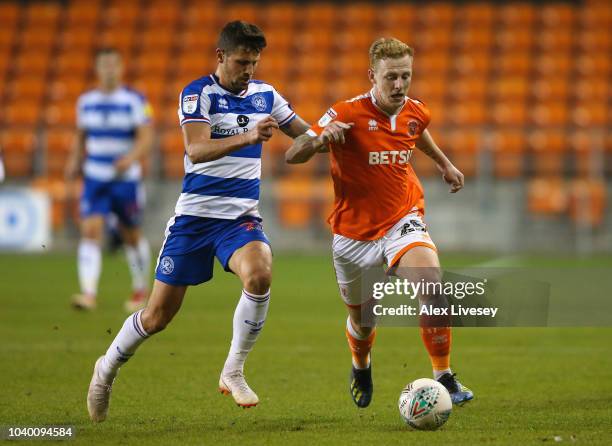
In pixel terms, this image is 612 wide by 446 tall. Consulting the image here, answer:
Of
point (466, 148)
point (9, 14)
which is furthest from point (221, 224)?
point (9, 14)

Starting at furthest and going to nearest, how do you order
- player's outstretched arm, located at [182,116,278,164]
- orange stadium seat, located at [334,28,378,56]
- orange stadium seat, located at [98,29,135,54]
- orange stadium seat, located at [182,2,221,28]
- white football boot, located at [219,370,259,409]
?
orange stadium seat, located at [182,2,221,28]
orange stadium seat, located at [98,29,135,54]
orange stadium seat, located at [334,28,378,56]
white football boot, located at [219,370,259,409]
player's outstretched arm, located at [182,116,278,164]

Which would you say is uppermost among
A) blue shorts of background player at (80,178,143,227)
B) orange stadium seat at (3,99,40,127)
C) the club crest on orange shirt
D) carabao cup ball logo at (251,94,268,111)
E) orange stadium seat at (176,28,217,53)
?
carabao cup ball logo at (251,94,268,111)

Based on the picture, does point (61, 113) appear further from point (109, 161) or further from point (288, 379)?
point (288, 379)

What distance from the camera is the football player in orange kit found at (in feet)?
20.0

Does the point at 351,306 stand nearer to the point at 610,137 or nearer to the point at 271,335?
the point at 271,335

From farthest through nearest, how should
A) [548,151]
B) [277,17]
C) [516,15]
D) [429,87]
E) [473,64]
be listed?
[277,17], [516,15], [473,64], [429,87], [548,151]

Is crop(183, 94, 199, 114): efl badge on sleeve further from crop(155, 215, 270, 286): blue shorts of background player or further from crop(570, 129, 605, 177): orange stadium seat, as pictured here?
crop(570, 129, 605, 177): orange stadium seat

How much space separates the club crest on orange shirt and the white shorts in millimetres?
495

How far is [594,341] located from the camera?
367 inches

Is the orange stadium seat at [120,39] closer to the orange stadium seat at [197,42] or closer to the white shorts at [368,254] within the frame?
the orange stadium seat at [197,42]

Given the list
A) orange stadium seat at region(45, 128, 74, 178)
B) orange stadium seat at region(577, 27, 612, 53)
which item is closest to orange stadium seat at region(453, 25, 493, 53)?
orange stadium seat at region(577, 27, 612, 53)

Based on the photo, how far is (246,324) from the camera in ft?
19.4

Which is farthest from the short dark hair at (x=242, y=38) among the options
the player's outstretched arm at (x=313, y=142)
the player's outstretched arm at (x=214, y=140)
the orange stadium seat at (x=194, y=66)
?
the orange stadium seat at (x=194, y=66)

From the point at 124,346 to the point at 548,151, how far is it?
14.1 meters
